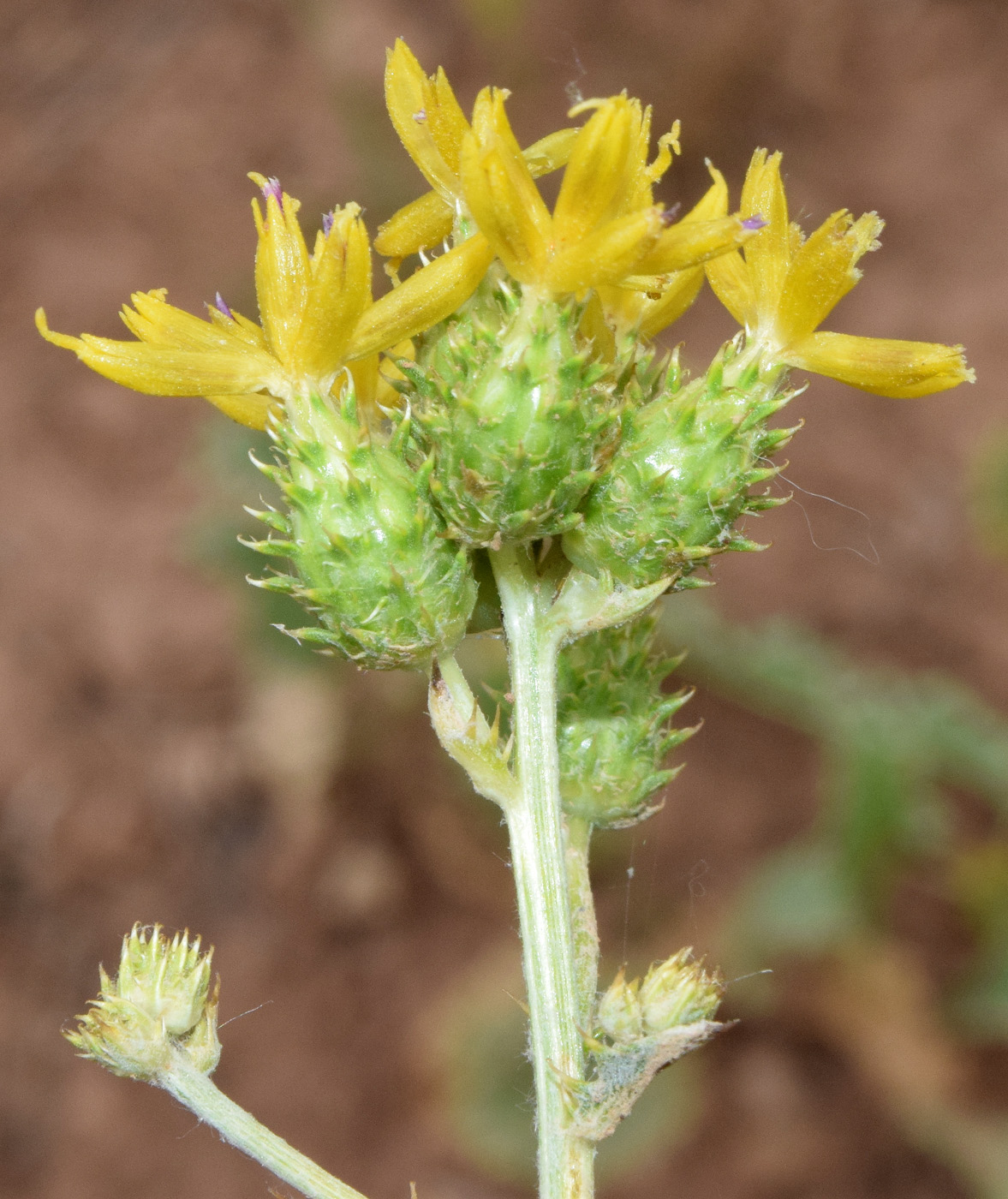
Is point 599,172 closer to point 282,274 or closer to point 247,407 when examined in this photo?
point 282,274

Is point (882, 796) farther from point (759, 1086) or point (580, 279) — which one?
point (580, 279)

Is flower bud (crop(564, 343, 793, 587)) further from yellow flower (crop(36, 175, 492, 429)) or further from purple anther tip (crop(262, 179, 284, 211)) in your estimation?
purple anther tip (crop(262, 179, 284, 211))

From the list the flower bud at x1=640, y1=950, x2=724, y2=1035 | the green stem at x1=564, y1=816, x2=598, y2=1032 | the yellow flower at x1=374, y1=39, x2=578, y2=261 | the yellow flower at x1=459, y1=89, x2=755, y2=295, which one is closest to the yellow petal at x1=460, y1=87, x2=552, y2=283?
the yellow flower at x1=459, y1=89, x2=755, y2=295

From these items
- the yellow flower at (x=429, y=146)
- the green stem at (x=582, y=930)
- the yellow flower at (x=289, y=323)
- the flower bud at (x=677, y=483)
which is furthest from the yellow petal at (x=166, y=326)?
the green stem at (x=582, y=930)

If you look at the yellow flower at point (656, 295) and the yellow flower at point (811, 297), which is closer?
the yellow flower at point (656, 295)

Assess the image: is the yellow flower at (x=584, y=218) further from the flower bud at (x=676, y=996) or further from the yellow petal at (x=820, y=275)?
the flower bud at (x=676, y=996)

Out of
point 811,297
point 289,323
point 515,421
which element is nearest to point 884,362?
point 811,297
